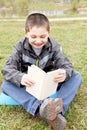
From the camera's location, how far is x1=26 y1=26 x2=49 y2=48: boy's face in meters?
2.75

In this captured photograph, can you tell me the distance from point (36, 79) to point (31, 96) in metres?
0.28

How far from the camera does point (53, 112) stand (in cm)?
235

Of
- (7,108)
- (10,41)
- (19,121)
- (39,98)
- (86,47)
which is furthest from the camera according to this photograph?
(10,41)

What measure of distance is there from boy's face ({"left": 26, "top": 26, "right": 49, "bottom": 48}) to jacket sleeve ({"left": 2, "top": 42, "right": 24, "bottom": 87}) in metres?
0.19

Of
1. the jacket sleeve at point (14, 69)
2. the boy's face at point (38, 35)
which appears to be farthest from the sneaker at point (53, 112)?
the boy's face at point (38, 35)

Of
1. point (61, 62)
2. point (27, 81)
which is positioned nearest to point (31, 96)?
point (27, 81)

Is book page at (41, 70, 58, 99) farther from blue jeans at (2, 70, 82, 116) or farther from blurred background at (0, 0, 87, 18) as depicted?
blurred background at (0, 0, 87, 18)

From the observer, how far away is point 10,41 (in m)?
6.52

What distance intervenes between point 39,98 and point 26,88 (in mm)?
173

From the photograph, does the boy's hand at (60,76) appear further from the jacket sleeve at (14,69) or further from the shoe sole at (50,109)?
the jacket sleeve at (14,69)

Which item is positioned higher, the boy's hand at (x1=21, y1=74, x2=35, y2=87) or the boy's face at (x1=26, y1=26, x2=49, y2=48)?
the boy's face at (x1=26, y1=26, x2=49, y2=48)

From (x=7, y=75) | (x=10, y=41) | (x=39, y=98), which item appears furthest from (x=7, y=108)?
(x=10, y=41)

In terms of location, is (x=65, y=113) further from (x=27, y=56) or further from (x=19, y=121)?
(x=27, y=56)

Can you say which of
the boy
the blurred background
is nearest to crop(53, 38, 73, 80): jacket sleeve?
the boy
